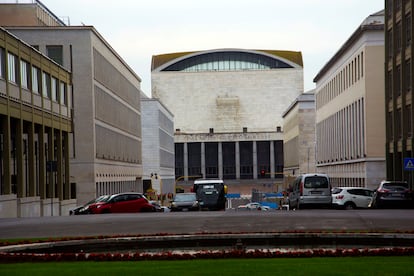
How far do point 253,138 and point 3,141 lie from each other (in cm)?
13567

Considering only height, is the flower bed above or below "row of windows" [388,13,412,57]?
below

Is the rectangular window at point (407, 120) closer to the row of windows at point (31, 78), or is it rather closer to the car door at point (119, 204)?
the car door at point (119, 204)

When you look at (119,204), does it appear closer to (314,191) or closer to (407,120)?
(314,191)

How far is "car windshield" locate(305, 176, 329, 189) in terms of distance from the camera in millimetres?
50125

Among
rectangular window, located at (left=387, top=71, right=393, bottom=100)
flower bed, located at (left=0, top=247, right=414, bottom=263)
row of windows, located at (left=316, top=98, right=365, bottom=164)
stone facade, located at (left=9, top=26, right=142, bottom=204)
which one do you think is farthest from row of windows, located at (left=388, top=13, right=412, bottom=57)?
flower bed, located at (left=0, top=247, right=414, bottom=263)

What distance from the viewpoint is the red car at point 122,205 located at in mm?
50438

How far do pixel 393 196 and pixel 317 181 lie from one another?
4.04 meters

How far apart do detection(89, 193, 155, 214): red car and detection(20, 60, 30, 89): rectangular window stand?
10845 mm

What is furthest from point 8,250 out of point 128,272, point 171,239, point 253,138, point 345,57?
point 253,138

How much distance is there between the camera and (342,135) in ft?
344

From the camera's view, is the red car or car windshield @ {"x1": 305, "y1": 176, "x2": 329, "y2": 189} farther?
the red car

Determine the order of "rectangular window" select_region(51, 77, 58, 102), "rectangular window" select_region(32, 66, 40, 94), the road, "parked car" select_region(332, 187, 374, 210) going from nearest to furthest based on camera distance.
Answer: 1. the road
2. "parked car" select_region(332, 187, 374, 210)
3. "rectangular window" select_region(32, 66, 40, 94)
4. "rectangular window" select_region(51, 77, 58, 102)

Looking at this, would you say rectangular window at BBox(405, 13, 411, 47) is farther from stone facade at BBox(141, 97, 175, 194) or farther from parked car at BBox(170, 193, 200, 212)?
stone facade at BBox(141, 97, 175, 194)

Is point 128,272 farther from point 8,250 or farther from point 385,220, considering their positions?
point 385,220
